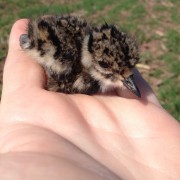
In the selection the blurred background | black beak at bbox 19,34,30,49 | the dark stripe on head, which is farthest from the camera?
the blurred background

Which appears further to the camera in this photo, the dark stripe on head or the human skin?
the dark stripe on head

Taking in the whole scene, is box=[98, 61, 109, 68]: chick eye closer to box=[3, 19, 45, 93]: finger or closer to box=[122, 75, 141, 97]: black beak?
box=[122, 75, 141, 97]: black beak

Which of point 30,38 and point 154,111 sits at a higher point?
point 30,38

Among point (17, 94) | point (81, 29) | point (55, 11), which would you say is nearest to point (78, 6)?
point (55, 11)

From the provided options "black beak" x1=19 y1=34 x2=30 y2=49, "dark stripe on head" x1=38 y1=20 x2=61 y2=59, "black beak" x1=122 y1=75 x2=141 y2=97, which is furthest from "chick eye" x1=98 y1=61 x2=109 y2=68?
"black beak" x1=19 y1=34 x2=30 y2=49

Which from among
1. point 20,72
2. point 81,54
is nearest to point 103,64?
point 81,54

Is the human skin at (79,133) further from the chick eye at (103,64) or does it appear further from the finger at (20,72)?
the chick eye at (103,64)

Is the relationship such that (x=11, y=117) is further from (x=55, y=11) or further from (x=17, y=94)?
(x=55, y=11)

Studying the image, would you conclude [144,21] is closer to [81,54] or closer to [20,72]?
[81,54]
